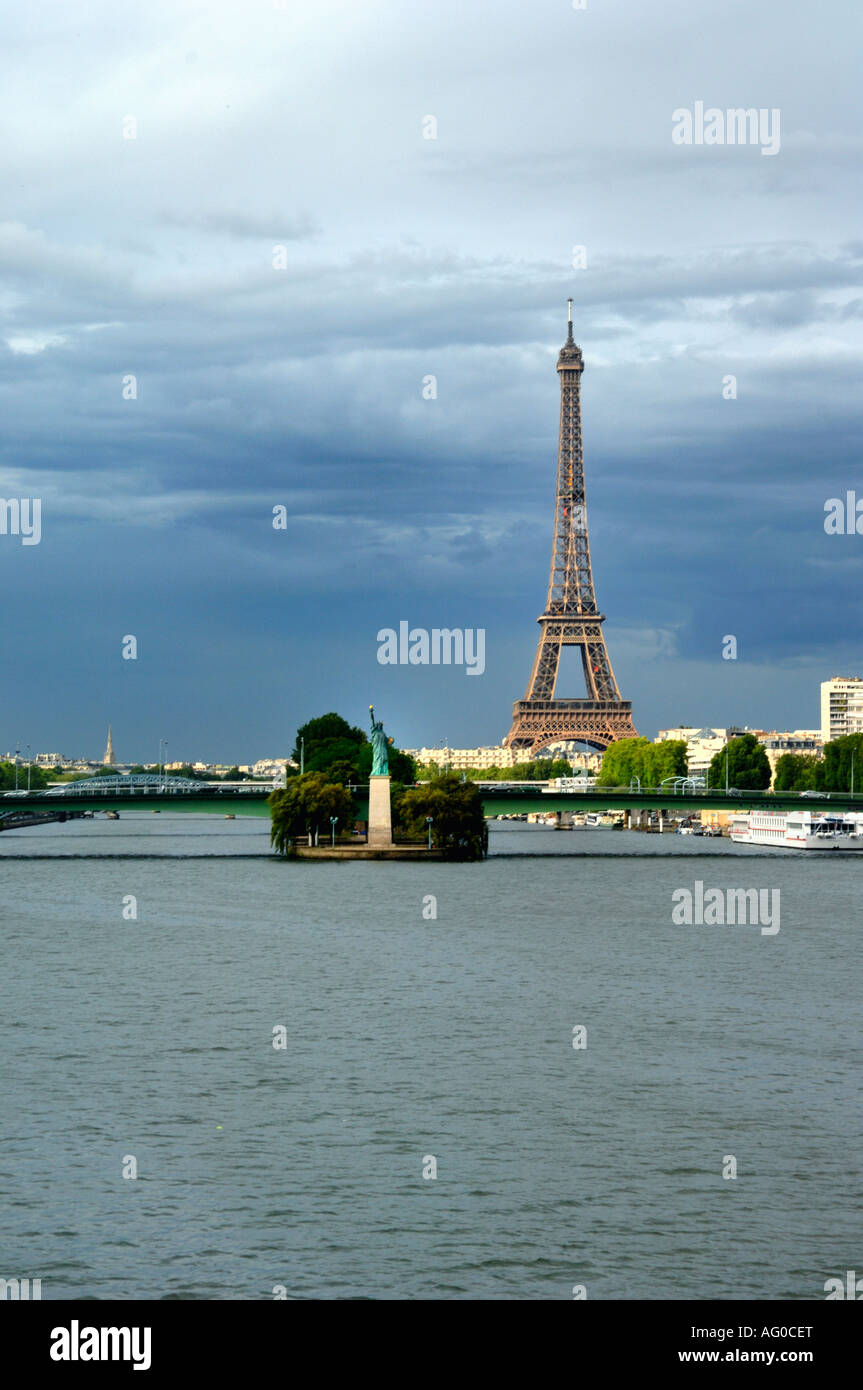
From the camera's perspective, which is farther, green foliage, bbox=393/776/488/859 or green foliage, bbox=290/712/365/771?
green foliage, bbox=290/712/365/771

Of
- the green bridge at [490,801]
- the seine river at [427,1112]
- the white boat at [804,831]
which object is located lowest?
the seine river at [427,1112]

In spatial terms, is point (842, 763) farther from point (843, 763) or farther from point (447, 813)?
point (447, 813)

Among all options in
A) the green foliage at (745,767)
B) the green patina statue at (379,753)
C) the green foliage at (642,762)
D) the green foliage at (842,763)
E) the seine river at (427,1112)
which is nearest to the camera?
the seine river at (427,1112)

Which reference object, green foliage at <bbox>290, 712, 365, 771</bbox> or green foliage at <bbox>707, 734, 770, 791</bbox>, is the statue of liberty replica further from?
green foliage at <bbox>707, 734, 770, 791</bbox>

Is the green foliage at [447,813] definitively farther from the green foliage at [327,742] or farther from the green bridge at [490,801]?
the green foliage at [327,742]

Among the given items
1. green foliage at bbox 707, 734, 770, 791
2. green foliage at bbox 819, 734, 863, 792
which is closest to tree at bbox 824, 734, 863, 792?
green foliage at bbox 819, 734, 863, 792

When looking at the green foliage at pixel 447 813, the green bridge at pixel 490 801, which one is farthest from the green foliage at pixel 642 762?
the green foliage at pixel 447 813
